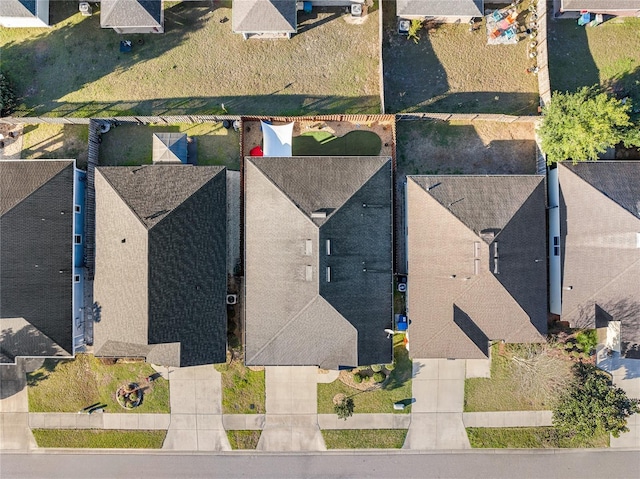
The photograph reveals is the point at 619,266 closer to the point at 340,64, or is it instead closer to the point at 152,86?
the point at 340,64

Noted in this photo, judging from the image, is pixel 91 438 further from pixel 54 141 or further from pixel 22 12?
pixel 22 12

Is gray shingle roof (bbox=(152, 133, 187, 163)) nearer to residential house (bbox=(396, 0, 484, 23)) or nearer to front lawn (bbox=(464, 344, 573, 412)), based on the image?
residential house (bbox=(396, 0, 484, 23))

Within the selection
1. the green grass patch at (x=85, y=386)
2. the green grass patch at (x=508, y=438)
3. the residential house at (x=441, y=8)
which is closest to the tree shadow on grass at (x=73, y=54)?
the residential house at (x=441, y=8)

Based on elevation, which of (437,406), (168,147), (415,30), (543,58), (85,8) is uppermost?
(85,8)

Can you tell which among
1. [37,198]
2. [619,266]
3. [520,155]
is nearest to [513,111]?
[520,155]

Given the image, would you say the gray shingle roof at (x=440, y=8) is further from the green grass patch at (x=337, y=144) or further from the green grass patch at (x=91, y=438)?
the green grass patch at (x=91, y=438)

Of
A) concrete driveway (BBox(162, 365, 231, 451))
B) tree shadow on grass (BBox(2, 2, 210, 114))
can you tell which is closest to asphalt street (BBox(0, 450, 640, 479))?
concrete driveway (BBox(162, 365, 231, 451))

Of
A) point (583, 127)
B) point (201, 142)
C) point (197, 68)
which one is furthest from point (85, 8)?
point (583, 127)
